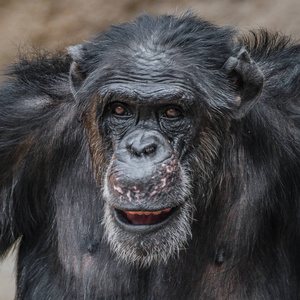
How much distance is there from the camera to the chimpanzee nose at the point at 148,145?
15.0 ft

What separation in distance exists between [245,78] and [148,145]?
90 cm

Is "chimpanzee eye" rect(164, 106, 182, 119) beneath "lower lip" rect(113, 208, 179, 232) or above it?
above

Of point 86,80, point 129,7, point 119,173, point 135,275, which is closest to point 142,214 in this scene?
point 119,173

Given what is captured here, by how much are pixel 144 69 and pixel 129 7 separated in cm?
531

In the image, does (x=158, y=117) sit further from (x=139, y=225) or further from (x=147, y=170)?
(x=139, y=225)

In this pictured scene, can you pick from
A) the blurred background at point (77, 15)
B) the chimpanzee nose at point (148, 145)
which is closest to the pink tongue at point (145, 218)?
the chimpanzee nose at point (148, 145)

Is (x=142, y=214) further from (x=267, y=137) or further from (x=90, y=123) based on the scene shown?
(x=267, y=137)

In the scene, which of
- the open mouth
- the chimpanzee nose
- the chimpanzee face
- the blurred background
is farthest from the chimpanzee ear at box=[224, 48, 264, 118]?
the blurred background

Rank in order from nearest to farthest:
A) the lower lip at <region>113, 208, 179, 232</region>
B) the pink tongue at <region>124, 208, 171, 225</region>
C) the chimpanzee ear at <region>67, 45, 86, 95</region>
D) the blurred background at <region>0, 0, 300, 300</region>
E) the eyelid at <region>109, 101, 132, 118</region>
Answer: the lower lip at <region>113, 208, 179, 232</region> → the pink tongue at <region>124, 208, 171, 225</region> → the eyelid at <region>109, 101, 132, 118</region> → the chimpanzee ear at <region>67, 45, 86, 95</region> → the blurred background at <region>0, 0, 300, 300</region>

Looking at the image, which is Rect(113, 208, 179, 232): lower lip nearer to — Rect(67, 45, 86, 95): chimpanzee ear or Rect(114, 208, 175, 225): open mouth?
Rect(114, 208, 175, 225): open mouth

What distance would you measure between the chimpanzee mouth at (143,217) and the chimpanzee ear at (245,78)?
863mm

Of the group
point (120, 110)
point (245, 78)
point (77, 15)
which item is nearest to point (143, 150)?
point (120, 110)

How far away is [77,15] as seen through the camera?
10.1 meters

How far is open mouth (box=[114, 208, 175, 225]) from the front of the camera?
189 inches
